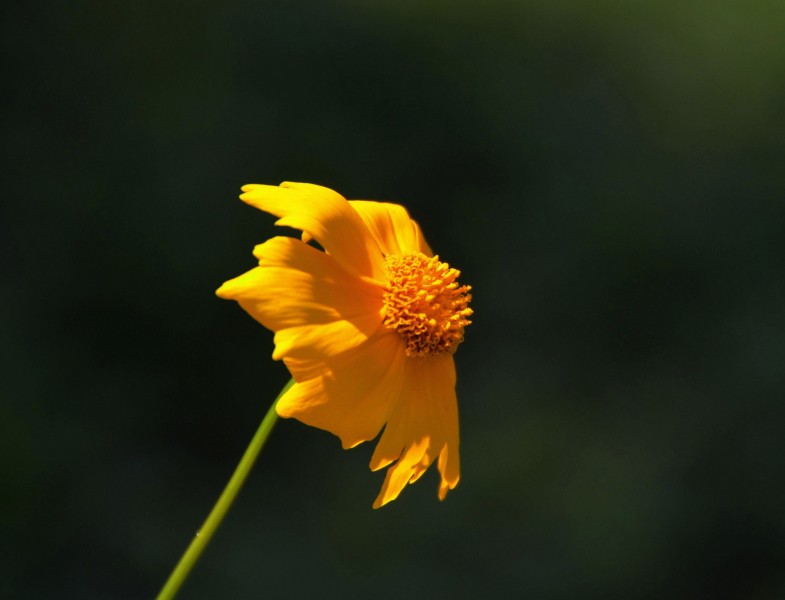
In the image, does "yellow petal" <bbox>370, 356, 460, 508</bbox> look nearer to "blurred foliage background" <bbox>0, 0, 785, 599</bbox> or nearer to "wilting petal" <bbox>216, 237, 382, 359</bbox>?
"wilting petal" <bbox>216, 237, 382, 359</bbox>

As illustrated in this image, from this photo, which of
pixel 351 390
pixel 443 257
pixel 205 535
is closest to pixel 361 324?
pixel 351 390

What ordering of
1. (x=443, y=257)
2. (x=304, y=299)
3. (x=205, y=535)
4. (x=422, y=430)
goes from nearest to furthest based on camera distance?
(x=205, y=535) → (x=304, y=299) → (x=422, y=430) → (x=443, y=257)

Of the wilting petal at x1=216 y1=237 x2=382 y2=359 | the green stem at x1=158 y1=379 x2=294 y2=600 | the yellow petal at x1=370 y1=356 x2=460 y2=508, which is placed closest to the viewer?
the green stem at x1=158 y1=379 x2=294 y2=600

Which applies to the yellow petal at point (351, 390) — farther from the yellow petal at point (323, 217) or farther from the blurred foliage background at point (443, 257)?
the blurred foliage background at point (443, 257)

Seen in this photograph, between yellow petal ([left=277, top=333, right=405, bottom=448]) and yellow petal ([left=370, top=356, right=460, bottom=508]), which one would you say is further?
yellow petal ([left=370, top=356, right=460, bottom=508])

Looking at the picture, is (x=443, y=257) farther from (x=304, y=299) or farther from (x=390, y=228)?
(x=304, y=299)

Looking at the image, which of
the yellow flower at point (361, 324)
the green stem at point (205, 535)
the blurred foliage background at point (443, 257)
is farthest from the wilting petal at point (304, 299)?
the blurred foliage background at point (443, 257)

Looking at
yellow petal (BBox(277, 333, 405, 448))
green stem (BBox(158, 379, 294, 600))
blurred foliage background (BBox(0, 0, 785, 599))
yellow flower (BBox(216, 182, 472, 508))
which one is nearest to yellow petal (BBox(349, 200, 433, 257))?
yellow flower (BBox(216, 182, 472, 508))
